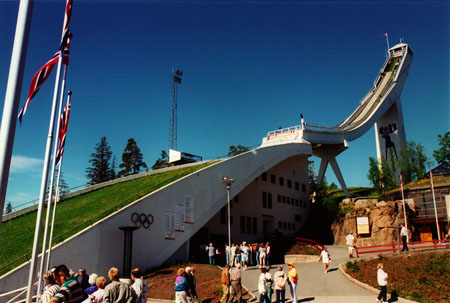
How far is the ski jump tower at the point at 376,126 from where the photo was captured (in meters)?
44.2

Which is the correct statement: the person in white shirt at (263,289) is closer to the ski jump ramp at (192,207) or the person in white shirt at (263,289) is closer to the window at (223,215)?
the ski jump ramp at (192,207)

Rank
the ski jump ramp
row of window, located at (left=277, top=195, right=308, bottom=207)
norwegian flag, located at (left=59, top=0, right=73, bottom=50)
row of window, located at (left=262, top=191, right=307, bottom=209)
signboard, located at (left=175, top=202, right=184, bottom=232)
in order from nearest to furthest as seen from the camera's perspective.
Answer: norwegian flag, located at (left=59, top=0, right=73, bottom=50) → the ski jump ramp → signboard, located at (left=175, top=202, right=184, bottom=232) → row of window, located at (left=262, top=191, right=307, bottom=209) → row of window, located at (left=277, top=195, right=308, bottom=207)

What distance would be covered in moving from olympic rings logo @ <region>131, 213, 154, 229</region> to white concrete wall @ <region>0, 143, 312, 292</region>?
0.68 ft

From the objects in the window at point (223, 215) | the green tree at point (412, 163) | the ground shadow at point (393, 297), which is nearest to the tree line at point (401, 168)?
the green tree at point (412, 163)

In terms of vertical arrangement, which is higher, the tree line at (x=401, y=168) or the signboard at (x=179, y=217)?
the tree line at (x=401, y=168)

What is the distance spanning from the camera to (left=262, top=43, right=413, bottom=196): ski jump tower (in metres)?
44.2

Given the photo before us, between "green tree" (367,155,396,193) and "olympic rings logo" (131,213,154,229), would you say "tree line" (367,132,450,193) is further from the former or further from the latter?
"olympic rings logo" (131,213,154,229)

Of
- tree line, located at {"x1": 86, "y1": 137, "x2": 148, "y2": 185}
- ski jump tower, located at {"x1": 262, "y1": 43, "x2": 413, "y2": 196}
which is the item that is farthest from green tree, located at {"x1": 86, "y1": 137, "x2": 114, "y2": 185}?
ski jump tower, located at {"x1": 262, "y1": 43, "x2": 413, "y2": 196}

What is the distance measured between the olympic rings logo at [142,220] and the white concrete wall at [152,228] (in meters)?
0.21

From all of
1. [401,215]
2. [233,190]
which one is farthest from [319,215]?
[233,190]

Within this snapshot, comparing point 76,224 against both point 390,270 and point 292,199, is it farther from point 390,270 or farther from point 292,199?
point 292,199

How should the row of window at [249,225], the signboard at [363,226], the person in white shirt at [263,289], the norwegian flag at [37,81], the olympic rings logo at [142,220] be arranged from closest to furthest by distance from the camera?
the norwegian flag at [37,81] → the person in white shirt at [263,289] → the olympic rings logo at [142,220] → the signboard at [363,226] → the row of window at [249,225]

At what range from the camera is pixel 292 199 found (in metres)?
41.7

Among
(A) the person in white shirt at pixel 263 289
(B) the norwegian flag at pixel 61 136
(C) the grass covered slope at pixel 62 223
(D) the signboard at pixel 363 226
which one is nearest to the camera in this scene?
(B) the norwegian flag at pixel 61 136
